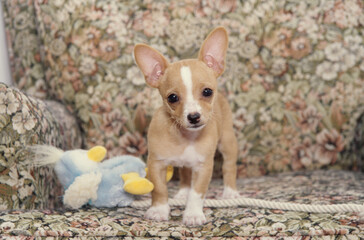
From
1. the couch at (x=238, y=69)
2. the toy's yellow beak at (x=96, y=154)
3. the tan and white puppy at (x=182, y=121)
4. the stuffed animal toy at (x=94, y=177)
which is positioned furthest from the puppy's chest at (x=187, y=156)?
the couch at (x=238, y=69)

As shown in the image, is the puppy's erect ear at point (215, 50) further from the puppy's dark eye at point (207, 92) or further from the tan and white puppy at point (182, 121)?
the puppy's dark eye at point (207, 92)

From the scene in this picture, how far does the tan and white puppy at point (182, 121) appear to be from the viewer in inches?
45.6

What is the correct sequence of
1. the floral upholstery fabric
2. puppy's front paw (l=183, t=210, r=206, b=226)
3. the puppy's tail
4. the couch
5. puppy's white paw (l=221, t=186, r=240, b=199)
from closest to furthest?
the floral upholstery fabric → puppy's front paw (l=183, t=210, r=206, b=226) → the puppy's tail → puppy's white paw (l=221, t=186, r=240, b=199) → the couch

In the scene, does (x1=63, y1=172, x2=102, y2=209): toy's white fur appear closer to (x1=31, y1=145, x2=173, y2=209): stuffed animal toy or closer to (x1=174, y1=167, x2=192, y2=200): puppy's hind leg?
(x1=31, y1=145, x2=173, y2=209): stuffed animal toy

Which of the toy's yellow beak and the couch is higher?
the couch

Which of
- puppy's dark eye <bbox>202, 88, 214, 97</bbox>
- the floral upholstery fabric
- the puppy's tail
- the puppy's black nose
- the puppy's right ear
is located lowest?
the floral upholstery fabric

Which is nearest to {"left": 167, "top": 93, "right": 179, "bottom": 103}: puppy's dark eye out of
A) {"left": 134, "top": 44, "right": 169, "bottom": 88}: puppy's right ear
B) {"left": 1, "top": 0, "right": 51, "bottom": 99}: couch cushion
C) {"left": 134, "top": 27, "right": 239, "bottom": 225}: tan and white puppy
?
{"left": 134, "top": 27, "right": 239, "bottom": 225}: tan and white puppy

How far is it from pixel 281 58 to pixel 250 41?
0.18 m

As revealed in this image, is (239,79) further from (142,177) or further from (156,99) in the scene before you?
(142,177)

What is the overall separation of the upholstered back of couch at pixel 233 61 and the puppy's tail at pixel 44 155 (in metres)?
0.57

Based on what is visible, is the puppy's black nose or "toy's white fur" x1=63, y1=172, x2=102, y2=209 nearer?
the puppy's black nose

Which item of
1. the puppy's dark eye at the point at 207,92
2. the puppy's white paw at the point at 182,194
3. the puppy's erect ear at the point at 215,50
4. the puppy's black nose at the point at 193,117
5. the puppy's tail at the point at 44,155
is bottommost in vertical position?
the puppy's white paw at the point at 182,194

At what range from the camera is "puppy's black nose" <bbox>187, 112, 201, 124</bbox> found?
110 cm

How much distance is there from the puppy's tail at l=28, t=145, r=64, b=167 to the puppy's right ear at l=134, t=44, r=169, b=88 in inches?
16.1
